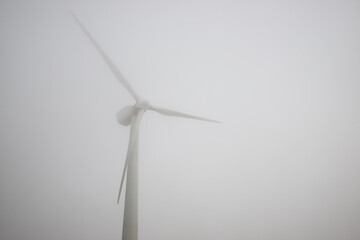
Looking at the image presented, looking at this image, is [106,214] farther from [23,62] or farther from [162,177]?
[23,62]

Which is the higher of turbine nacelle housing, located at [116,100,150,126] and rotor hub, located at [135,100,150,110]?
rotor hub, located at [135,100,150,110]

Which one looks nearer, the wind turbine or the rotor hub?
the wind turbine

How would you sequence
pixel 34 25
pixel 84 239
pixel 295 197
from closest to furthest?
pixel 84 239
pixel 295 197
pixel 34 25

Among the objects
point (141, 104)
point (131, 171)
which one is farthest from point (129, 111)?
point (131, 171)

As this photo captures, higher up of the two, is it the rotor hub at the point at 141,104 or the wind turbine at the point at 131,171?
the rotor hub at the point at 141,104

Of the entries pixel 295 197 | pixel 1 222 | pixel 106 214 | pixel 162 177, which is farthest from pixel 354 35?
pixel 1 222

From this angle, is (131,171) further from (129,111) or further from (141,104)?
(141,104)

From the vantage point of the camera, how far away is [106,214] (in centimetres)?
2306

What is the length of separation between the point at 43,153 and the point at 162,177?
1481 centimetres

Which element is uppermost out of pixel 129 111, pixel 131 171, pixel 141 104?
pixel 141 104

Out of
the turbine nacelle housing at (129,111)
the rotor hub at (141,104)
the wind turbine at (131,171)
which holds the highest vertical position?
the rotor hub at (141,104)

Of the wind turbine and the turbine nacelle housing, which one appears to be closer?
the wind turbine

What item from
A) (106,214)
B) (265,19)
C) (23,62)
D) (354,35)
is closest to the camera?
(106,214)

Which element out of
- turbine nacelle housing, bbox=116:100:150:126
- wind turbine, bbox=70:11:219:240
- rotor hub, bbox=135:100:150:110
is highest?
rotor hub, bbox=135:100:150:110
